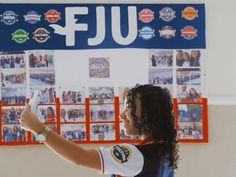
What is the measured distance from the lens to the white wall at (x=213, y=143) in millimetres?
2393

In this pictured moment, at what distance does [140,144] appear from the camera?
1086 mm

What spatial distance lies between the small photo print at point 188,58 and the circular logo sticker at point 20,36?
35.9 inches

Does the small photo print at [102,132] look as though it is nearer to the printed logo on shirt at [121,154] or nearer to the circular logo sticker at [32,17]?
the circular logo sticker at [32,17]

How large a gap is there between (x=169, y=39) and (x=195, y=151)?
0.70 metres

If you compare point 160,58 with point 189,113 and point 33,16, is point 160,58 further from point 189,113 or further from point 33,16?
point 33,16

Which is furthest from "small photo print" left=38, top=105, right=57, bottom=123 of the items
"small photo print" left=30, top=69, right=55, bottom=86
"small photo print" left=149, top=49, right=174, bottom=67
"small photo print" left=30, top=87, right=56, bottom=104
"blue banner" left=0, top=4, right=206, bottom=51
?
"small photo print" left=149, top=49, right=174, bottom=67

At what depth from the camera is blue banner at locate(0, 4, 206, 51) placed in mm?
2385

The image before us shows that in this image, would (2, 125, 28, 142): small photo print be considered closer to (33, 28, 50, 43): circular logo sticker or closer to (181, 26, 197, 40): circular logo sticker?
(33, 28, 50, 43): circular logo sticker

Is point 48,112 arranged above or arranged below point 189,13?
below

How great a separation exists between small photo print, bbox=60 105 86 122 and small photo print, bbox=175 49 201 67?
0.64 metres

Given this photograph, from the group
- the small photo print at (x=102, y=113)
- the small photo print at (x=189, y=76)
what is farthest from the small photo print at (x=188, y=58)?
the small photo print at (x=102, y=113)

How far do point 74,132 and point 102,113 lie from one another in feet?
0.67

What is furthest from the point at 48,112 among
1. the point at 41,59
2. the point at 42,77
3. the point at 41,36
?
the point at 41,36

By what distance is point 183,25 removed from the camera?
2424 mm
